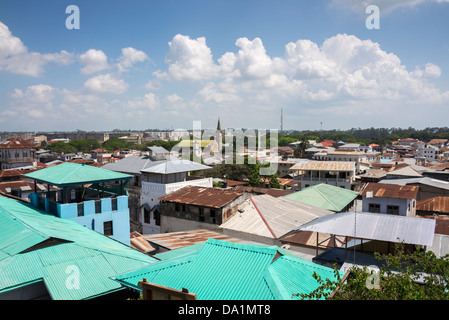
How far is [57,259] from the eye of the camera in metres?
8.95

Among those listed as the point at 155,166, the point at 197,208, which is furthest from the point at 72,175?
the point at 155,166

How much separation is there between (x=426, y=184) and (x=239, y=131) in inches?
2451

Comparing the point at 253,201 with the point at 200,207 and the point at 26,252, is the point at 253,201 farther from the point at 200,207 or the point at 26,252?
the point at 26,252

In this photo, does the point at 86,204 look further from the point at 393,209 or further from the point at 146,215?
the point at 393,209

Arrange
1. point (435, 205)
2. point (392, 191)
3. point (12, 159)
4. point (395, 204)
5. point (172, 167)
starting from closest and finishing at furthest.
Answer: point (172, 167) < point (395, 204) < point (392, 191) < point (435, 205) < point (12, 159)

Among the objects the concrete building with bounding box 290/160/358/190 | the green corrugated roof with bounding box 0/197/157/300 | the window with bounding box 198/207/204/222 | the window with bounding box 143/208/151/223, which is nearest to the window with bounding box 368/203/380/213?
the concrete building with bounding box 290/160/358/190

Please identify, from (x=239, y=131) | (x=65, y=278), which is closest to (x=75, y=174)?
(x=65, y=278)

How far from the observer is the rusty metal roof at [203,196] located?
65.4 feet

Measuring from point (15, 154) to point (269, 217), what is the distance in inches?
1999

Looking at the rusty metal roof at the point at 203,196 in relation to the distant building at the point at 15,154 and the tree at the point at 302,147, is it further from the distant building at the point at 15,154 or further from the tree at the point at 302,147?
the tree at the point at 302,147

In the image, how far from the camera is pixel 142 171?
23.9m

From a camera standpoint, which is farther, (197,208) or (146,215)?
(146,215)

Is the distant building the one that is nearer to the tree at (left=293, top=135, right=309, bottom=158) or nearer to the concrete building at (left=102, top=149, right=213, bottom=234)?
the concrete building at (left=102, top=149, right=213, bottom=234)
